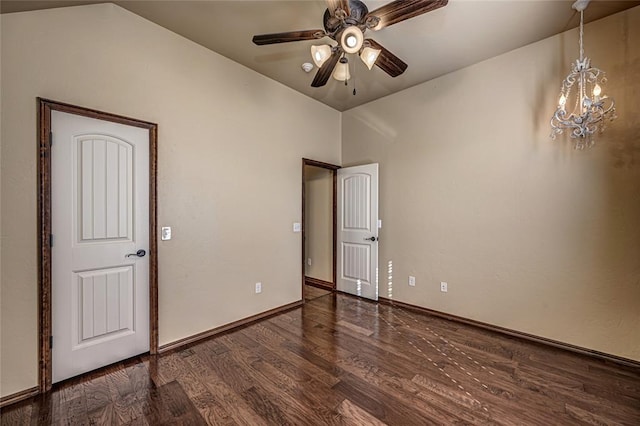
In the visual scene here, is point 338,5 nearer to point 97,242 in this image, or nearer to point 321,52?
point 321,52

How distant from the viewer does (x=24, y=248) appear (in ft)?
6.18

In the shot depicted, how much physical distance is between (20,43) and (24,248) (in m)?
1.42

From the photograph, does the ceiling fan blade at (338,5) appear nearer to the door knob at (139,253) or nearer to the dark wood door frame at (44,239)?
the dark wood door frame at (44,239)

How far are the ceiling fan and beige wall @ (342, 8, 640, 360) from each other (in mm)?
1498

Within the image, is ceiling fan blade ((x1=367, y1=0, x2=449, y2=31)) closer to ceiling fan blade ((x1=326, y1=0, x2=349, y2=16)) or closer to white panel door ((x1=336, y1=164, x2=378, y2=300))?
ceiling fan blade ((x1=326, y1=0, x2=349, y2=16))

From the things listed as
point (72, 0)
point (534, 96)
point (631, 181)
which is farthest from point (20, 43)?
point (631, 181)

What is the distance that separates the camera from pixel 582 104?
2.28 meters

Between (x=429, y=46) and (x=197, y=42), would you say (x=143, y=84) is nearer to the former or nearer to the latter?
(x=197, y=42)

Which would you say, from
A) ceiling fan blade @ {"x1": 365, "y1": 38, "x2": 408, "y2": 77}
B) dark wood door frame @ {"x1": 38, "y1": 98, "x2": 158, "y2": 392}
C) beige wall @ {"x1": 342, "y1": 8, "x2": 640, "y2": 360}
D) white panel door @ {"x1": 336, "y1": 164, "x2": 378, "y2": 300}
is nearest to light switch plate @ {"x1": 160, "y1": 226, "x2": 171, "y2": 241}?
dark wood door frame @ {"x1": 38, "y1": 98, "x2": 158, "y2": 392}

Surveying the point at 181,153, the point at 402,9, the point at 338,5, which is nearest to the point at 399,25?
the point at 402,9

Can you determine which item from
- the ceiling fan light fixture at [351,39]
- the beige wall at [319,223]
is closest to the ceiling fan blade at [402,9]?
the ceiling fan light fixture at [351,39]

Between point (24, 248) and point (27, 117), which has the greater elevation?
point (27, 117)

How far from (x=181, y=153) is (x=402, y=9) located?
2236mm

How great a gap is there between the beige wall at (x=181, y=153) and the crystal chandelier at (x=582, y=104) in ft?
9.13
